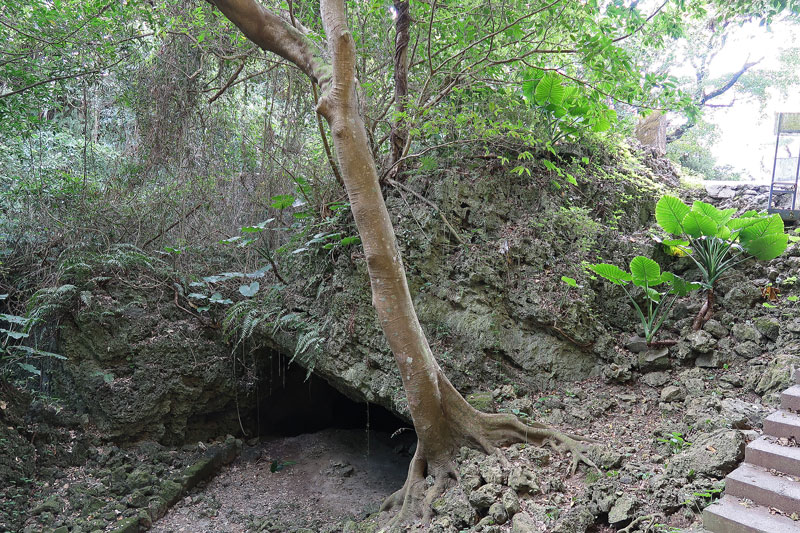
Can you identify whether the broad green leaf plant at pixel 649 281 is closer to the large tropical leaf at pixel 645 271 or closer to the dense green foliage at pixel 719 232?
the large tropical leaf at pixel 645 271

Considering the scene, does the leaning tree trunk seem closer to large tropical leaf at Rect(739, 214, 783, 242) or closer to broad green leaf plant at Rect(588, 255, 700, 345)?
broad green leaf plant at Rect(588, 255, 700, 345)

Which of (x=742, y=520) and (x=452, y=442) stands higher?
(x=742, y=520)

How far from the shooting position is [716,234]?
15.5ft

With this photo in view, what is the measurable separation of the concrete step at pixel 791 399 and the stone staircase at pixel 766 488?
7 centimetres

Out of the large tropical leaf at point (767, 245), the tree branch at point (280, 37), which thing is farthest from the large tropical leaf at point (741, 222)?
the tree branch at point (280, 37)

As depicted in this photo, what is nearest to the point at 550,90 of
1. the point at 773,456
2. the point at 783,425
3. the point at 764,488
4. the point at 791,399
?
the point at 791,399

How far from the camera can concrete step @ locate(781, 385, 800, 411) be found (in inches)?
137

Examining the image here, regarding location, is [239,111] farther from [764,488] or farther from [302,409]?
[764,488]

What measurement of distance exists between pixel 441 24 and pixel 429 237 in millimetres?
2599

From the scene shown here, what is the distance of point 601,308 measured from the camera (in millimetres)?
5531

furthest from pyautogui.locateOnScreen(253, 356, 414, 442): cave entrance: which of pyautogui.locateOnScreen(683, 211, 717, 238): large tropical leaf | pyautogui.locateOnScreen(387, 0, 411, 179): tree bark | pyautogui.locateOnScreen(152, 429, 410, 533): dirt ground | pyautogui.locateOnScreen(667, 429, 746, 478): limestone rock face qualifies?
pyautogui.locateOnScreen(683, 211, 717, 238): large tropical leaf

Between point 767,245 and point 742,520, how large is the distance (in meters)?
2.96

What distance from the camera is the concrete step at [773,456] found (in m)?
3.04

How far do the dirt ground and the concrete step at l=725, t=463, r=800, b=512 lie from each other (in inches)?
143
